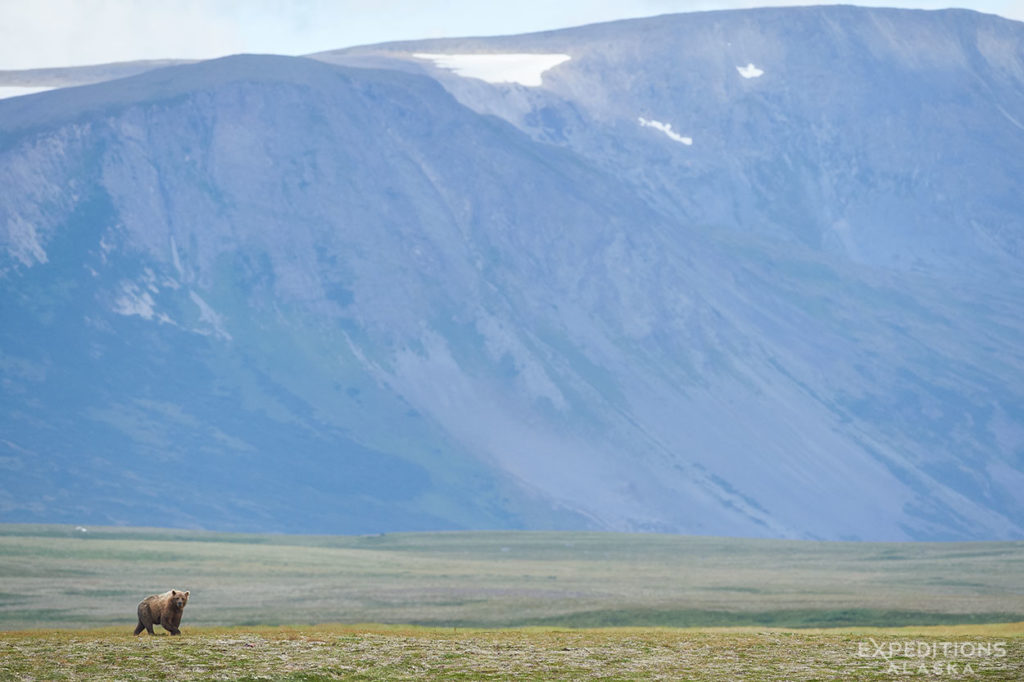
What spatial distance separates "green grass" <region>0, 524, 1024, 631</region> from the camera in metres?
66.8

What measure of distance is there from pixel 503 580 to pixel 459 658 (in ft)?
218

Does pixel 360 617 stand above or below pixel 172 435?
below

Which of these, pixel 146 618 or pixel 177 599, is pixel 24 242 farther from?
pixel 177 599

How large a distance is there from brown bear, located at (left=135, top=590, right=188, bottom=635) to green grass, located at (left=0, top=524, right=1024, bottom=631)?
15.1 m

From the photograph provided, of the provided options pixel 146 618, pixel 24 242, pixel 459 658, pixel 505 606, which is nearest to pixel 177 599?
pixel 146 618

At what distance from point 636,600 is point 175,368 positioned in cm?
13249

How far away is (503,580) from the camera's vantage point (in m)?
94.0

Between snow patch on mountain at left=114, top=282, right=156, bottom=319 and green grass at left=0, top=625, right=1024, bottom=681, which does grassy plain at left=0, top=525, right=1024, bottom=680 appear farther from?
snow patch on mountain at left=114, top=282, right=156, bottom=319

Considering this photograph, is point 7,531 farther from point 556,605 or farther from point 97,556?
point 556,605

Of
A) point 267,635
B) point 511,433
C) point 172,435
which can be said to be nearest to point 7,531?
point 172,435

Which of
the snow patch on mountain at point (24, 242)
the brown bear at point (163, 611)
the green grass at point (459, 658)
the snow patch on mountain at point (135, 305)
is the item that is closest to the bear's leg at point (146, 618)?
the brown bear at point (163, 611)

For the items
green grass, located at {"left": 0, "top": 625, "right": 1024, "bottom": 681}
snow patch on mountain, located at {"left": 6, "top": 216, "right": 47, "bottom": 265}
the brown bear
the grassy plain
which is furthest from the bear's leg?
snow patch on mountain, located at {"left": 6, "top": 216, "right": 47, "bottom": 265}

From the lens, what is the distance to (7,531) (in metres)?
123

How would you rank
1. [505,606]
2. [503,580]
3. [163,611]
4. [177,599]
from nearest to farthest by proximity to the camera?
[177,599] < [163,611] < [505,606] < [503,580]
